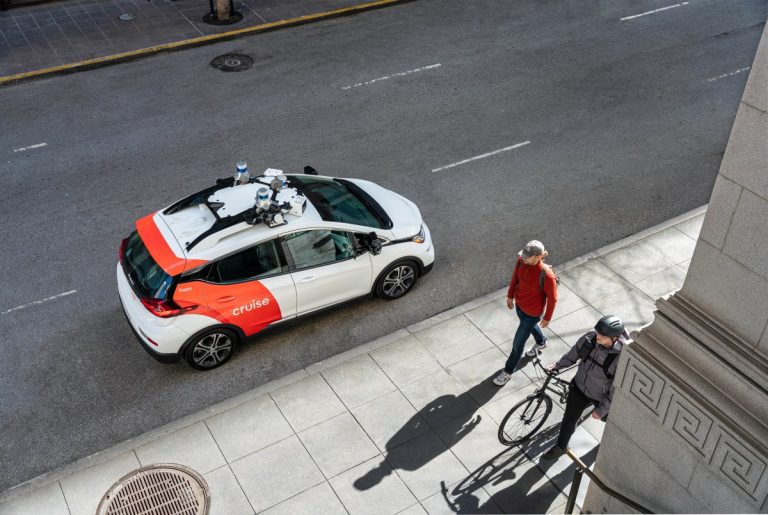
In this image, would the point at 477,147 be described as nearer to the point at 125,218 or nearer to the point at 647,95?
the point at 647,95

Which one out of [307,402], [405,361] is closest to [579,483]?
[405,361]

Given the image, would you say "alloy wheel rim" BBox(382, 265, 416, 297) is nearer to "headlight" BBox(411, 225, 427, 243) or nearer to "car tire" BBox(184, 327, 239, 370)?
"headlight" BBox(411, 225, 427, 243)

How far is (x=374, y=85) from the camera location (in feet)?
52.5

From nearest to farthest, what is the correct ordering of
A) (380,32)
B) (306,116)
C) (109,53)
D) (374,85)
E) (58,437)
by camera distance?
(58,437), (306,116), (374,85), (109,53), (380,32)

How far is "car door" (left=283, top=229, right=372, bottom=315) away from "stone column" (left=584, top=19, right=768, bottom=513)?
4098mm

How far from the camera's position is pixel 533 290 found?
8.67 meters

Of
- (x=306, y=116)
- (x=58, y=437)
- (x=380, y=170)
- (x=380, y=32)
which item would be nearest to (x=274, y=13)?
(x=380, y=32)

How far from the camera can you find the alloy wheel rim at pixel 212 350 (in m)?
9.38

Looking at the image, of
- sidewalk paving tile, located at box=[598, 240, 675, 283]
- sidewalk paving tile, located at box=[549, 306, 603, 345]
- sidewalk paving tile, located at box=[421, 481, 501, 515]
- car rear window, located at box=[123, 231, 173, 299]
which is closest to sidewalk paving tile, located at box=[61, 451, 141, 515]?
car rear window, located at box=[123, 231, 173, 299]

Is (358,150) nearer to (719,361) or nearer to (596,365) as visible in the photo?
(596,365)

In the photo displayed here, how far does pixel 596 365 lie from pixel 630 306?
3421 millimetres

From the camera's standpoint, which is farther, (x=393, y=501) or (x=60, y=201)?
(x=60, y=201)

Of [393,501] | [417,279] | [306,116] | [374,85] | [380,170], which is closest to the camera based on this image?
[393,501]

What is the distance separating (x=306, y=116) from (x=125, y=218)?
4.28m
